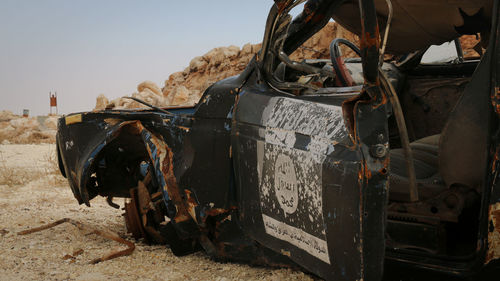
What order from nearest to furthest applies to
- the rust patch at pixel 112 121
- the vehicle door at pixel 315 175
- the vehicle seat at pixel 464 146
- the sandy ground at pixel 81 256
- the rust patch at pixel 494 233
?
the rust patch at pixel 494 233, the vehicle door at pixel 315 175, the vehicle seat at pixel 464 146, the sandy ground at pixel 81 256, the rust patch at pixel 112 121

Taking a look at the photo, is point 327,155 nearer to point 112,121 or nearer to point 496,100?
point 496,100

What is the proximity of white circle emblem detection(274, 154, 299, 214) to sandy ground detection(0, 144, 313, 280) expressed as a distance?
794 mm

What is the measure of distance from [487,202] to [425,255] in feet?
1.92

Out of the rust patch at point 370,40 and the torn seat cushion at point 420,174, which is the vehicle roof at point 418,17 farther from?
the rust patch at point 370,40

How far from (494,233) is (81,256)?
2.84 metres

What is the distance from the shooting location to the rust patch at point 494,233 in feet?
5.71

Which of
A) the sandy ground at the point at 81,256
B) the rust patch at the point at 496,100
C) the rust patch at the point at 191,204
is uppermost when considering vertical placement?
the rust patch at the point at 496,100

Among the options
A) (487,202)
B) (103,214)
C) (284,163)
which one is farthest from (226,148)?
(103,214)

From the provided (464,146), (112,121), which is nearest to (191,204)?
(112,121)

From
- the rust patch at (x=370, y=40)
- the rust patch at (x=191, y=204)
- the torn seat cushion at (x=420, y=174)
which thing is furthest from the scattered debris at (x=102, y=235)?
the rust patch at (x=370, y=40)

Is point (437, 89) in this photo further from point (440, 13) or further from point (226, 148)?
point (226, 148)

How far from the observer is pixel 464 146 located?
210 cm

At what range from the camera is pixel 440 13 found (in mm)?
2928

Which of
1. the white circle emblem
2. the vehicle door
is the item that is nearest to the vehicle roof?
the vehicle door
